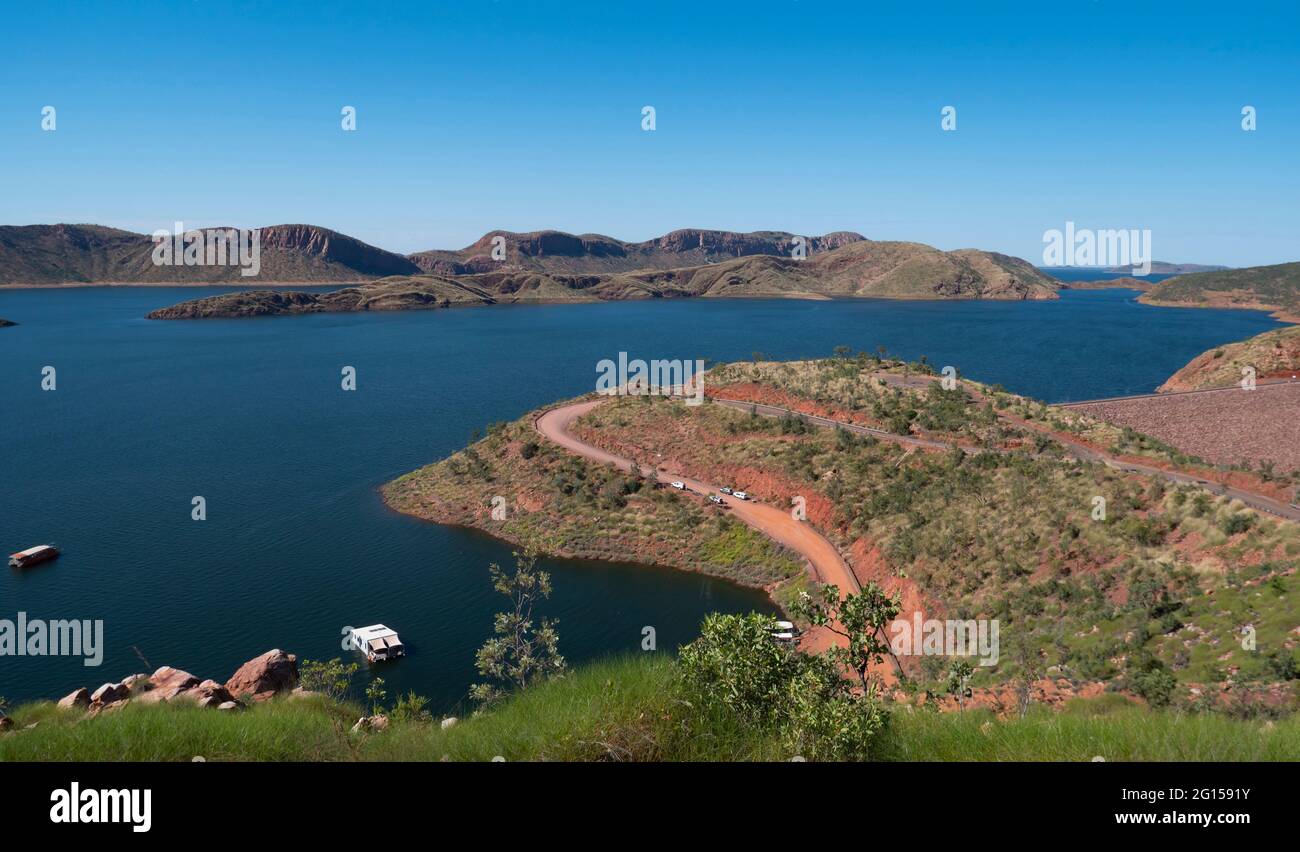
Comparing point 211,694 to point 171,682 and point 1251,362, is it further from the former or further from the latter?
point 1251,362

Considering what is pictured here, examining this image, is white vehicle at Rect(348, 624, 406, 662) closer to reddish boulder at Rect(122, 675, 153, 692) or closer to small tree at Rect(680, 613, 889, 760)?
reddish boulder at Rect(122, 675, 153, 692)

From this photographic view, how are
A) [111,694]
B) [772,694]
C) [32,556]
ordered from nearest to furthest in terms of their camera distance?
[772,694] → [111,694] → [32,556]

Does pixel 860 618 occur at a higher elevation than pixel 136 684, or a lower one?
higher

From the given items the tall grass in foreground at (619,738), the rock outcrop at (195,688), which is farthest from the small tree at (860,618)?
the rock outcrop at (195,688)

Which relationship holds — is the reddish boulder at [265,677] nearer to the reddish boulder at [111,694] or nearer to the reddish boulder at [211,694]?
the reddish boulder at [111,694]

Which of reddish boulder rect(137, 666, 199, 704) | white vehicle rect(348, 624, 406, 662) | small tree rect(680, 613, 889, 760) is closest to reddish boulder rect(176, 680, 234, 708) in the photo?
Result: reddish boulder rect(137, 666, 199, 704)

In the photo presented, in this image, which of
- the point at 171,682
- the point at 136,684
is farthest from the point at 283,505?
the point at 136,684
